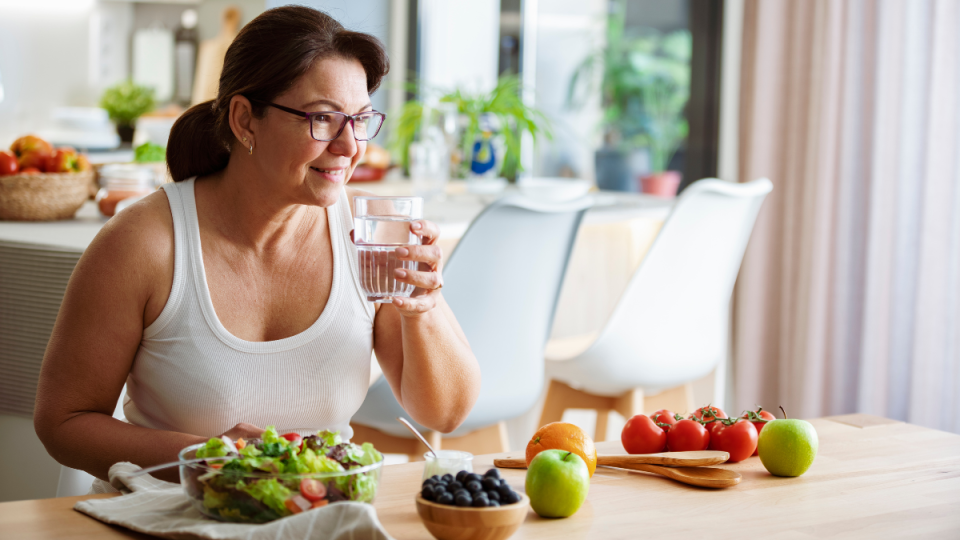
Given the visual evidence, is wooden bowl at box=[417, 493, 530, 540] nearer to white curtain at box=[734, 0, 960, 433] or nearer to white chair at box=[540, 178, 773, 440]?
white chair at box=[540, 178, 773, 440]

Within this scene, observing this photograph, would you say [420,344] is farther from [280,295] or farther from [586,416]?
[586,416]

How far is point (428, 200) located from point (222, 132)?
1512 mm

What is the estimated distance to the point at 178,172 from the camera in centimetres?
149

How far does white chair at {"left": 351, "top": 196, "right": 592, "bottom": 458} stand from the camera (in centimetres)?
191

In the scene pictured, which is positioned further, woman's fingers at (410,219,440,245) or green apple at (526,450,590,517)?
woman's fingers at (410,219,440,245)

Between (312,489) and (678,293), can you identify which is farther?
(678,293)

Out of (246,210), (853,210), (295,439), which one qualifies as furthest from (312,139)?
(853,210)

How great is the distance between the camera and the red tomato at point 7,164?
2.14m

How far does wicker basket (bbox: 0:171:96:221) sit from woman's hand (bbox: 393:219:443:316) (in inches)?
50.8

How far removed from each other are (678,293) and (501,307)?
572 mm

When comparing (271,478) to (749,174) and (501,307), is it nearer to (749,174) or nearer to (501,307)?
(501,307)

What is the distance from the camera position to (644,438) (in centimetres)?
125

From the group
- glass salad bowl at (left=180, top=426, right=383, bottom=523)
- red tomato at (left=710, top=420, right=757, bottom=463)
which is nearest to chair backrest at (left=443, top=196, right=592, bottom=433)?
red tomato at (left=710, top=420, right=757, bottom=463)

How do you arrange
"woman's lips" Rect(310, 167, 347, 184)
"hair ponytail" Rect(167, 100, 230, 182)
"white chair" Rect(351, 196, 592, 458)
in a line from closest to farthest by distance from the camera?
"woman's lips" Rect(310, 167, 347, 184) < "hair ponytail" Rect(167, 100, 230, 182) < "white chair" Rect(351, 196, 592, 458)
